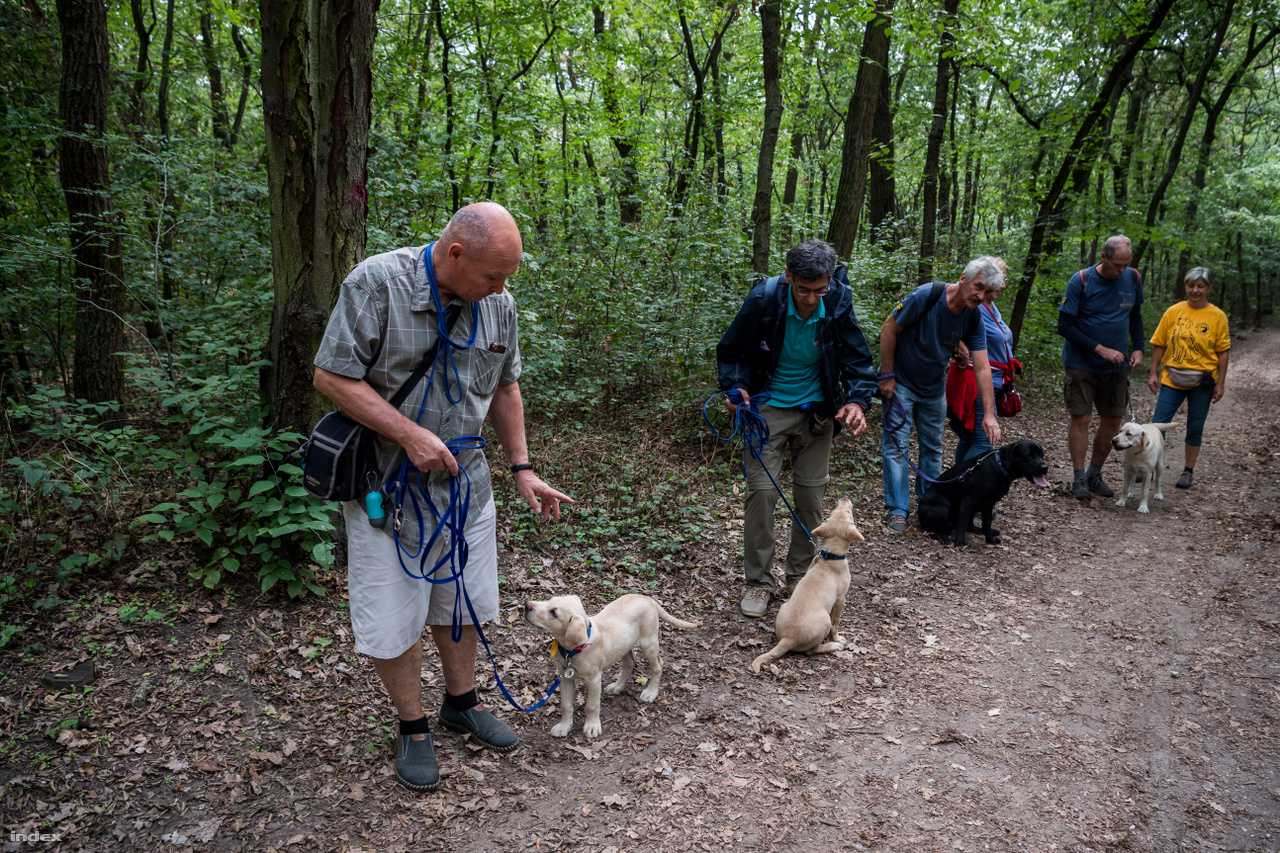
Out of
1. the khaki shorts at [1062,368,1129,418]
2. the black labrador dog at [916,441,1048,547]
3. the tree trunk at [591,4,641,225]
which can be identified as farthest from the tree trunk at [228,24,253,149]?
the khaki shorts at [1062,368,1129,418]

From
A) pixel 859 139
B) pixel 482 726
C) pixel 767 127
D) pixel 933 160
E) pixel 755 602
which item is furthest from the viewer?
pixel 933 160

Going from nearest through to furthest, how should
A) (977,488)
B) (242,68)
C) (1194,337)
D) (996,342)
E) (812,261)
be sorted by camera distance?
1. (812,261)
2. (977,488)
3. (996,342)
4. (1194,337)
5. (242,68)

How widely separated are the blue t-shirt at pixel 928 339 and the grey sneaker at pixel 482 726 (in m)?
4.53

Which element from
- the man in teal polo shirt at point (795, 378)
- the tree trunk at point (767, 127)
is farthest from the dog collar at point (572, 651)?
the tree trunk at point (767, 127)

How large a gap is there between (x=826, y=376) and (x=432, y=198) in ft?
17.0

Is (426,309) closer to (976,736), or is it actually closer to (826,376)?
(826,376)

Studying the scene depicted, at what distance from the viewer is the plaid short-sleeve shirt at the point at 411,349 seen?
246 cm

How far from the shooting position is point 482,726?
3.17 meters

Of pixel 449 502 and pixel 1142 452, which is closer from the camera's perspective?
pixel 449 502

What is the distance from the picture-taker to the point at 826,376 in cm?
425

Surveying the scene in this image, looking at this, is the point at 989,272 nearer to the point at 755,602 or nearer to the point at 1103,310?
the point at 1103,310

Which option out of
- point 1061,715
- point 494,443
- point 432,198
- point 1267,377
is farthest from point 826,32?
point 1267,377

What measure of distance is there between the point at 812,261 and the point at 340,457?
282 centimetres

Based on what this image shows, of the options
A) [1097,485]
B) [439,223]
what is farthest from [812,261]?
[1097,485]
